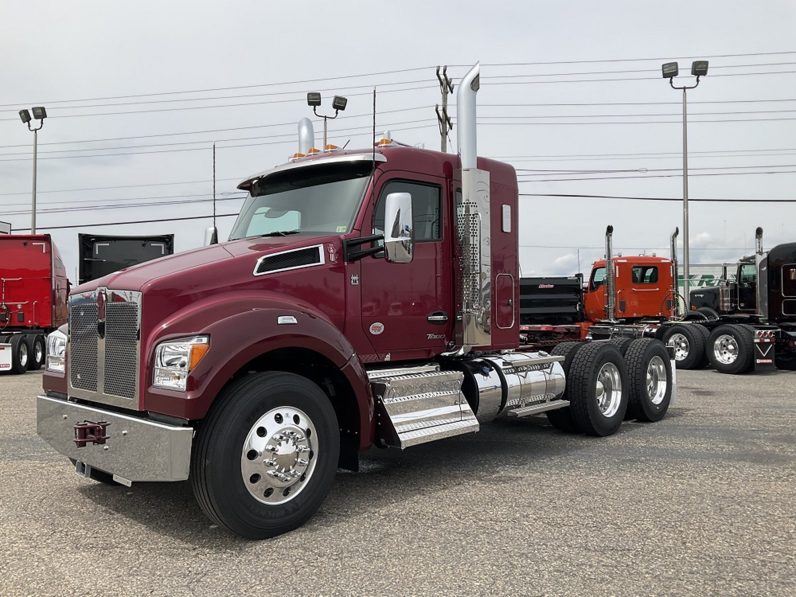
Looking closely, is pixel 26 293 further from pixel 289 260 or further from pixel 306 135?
pixel 289 260

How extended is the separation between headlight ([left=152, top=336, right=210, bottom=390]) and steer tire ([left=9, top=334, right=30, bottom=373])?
1353 cm

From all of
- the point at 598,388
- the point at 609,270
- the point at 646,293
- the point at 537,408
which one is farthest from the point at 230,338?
the point at 646,293

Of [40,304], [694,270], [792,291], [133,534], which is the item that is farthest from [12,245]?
[694,270]

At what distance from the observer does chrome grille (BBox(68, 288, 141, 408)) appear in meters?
4.12

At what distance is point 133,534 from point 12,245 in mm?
14065

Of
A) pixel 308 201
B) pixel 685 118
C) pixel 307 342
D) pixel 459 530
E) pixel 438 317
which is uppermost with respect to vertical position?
pixel 685 118

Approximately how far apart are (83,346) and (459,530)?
278cm

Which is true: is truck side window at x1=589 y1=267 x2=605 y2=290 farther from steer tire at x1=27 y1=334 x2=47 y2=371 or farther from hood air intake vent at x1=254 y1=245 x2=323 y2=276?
hood air intake vent at x1=254 y1=245 x2=323 y2=276

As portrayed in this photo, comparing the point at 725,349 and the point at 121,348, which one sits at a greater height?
the point at 121,348

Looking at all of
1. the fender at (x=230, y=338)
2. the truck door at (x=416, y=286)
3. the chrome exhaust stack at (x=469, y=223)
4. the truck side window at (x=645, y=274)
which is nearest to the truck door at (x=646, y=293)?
the truck side window at (x=645, y=274)

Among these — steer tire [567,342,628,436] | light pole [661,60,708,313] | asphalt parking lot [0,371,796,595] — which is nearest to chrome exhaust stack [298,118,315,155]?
asphalt parking lot [0,371,796,595]

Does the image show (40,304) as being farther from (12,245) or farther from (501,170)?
(501,170)

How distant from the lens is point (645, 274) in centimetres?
1723

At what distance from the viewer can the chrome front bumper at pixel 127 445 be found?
3758mm
